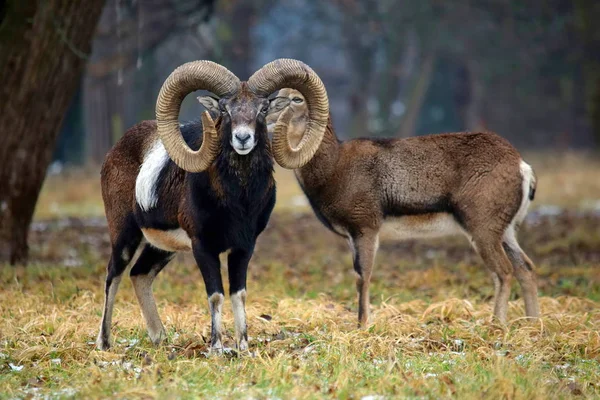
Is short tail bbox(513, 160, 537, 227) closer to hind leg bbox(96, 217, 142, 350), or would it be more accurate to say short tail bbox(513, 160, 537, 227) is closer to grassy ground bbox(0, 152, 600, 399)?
grassy ground bbox(0, 152, 600, 399)

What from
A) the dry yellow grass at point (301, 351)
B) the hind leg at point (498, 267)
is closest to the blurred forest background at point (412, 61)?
the dry yellow grass at point (301, 351)

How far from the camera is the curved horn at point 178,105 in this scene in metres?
7.87

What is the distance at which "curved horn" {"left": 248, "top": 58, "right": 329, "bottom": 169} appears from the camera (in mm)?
8070

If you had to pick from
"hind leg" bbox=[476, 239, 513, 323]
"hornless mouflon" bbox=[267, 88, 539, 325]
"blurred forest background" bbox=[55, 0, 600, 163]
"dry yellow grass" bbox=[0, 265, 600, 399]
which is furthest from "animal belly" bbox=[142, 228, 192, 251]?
"blurred forest background" bbox=[55, 0, 600, 163]

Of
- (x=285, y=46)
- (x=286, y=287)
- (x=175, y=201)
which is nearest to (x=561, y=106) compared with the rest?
(x=285, y=46)

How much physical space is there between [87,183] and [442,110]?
87.9 feet

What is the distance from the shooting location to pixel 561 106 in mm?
42344

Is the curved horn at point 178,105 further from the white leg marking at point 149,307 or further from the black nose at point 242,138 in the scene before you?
the white leg marking at point 149,307

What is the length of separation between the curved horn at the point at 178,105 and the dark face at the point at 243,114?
0.30 feet

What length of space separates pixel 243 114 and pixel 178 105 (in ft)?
2.30

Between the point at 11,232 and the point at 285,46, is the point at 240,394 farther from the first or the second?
the point at 285,46

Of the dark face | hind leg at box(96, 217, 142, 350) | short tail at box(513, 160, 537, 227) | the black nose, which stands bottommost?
hind leg at box(96, 217, 142, 350)

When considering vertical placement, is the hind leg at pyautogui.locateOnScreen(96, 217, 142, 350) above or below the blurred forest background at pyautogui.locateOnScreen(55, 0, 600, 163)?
below

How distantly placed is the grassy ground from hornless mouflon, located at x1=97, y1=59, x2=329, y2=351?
0.62 meters
